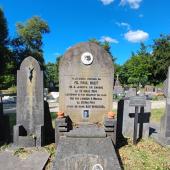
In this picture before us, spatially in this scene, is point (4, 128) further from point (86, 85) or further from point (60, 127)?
point (86, 85)

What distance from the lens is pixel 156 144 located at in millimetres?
7809

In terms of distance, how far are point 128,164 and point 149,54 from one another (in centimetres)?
5139

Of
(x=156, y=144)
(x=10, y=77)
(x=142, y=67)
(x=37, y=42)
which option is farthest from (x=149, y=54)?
(x=156, y=144)

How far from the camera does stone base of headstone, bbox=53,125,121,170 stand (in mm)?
4844

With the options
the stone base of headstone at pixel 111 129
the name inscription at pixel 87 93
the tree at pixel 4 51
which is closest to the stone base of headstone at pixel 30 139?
the name inscription at pixel 87 93

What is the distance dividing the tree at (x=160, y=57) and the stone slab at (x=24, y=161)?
1789 inches

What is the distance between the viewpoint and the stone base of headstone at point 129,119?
8.55 m

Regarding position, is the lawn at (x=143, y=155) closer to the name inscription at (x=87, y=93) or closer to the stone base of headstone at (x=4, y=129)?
the stone base of headstone at (x=4, y=129)

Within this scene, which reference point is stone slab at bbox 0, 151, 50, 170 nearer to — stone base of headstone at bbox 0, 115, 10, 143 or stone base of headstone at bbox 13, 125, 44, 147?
stone base of headstone at bbox 13, 125, 44, 147

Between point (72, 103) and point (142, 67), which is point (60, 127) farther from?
point (142, 67)

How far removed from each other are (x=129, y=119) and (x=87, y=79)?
2186mm

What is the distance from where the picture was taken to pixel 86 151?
18.1 feet

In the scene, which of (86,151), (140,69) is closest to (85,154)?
(86,151)

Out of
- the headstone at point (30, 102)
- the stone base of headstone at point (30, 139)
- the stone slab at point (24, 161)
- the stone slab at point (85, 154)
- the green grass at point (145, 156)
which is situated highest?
the headstone at point (30, 102)
